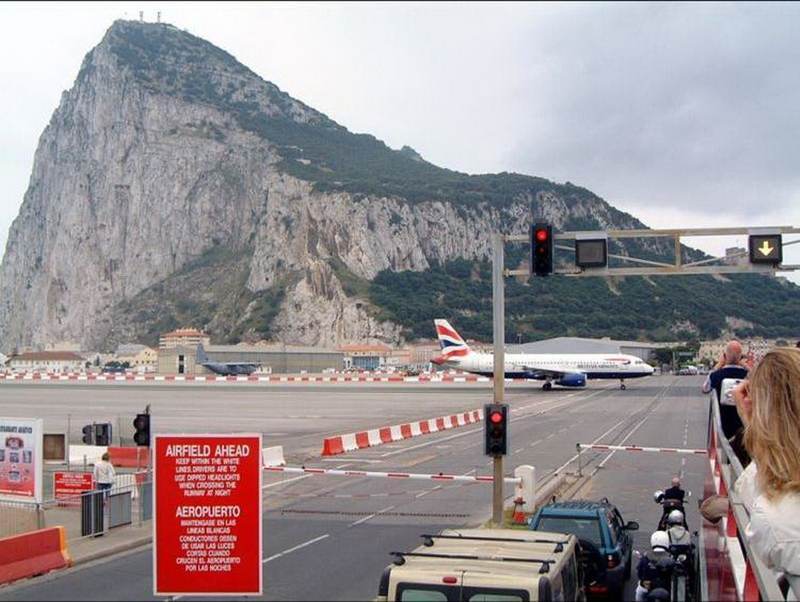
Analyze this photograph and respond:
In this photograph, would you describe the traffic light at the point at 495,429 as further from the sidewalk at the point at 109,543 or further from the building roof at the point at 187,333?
the building roof at the point at 187,333

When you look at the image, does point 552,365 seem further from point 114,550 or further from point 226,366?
point 114,550

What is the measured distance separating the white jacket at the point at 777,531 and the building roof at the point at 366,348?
155m

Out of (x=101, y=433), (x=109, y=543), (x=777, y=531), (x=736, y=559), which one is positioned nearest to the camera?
(x=777, y=531)

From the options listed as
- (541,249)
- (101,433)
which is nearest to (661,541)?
(541,249)

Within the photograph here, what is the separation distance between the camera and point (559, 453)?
3131 centimetres

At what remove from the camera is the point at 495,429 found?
53.8 ft

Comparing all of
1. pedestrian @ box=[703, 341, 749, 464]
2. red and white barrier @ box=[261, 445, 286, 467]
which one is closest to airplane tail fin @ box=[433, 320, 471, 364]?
red and white barrier @ box=[261, 445, 286, 467]

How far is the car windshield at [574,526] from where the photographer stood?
41.3 ft

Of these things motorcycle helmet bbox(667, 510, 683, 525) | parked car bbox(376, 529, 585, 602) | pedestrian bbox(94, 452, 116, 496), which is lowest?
pedestrian bbox(94, 452, 116, 496)

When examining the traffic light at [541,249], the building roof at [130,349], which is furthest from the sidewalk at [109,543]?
the building roof at [130,349]

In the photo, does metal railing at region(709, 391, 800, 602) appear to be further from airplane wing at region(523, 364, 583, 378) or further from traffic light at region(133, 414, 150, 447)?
airplane wing at region(523, 364, 583, 378)

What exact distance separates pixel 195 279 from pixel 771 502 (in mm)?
199916

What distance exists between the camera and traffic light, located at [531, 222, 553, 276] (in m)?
16.7

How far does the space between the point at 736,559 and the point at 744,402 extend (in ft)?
4.73
